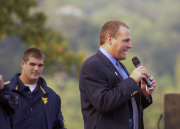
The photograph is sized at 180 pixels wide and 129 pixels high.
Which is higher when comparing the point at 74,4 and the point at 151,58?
the point at 74,4

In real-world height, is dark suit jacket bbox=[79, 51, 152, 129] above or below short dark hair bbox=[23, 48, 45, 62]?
below

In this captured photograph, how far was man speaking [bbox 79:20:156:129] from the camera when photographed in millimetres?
2635

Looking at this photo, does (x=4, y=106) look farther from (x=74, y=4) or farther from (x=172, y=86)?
(x=74, y=4)

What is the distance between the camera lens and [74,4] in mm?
74062

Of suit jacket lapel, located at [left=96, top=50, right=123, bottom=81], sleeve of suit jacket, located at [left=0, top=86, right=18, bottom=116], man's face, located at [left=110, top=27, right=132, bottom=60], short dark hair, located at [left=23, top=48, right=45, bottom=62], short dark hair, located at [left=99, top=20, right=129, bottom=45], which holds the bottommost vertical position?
sleeve of suit jacket, located at [left=0, top=86, right=18, bottom=116]

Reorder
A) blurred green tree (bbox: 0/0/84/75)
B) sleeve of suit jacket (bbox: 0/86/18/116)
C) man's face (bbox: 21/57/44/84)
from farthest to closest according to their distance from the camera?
1. blurred green tree (bbox: 0/0/84/75)
2. man's face (bbox: 21/57/44/84)
3. sleeve of suit jacket (bbox: 0/86/18/116)

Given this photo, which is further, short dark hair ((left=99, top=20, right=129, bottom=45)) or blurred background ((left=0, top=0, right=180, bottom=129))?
blurred background ((left=0, top=0, right=180, bottom=129))

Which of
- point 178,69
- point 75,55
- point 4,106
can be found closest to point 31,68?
point 4,106

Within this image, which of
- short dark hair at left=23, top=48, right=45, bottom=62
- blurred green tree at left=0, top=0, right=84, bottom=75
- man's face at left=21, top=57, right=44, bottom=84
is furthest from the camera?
blurred green tree at left=0, top=0, right=84, bottom=75

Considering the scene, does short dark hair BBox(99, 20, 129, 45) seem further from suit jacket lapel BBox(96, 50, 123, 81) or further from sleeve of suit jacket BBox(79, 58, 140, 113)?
sleeve of suit jacket BBox(79, 58, 140, 113)

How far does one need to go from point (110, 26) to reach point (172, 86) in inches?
1944

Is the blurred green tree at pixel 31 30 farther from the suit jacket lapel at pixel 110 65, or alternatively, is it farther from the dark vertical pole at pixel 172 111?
the suit jacket lapel at pixel 110 65

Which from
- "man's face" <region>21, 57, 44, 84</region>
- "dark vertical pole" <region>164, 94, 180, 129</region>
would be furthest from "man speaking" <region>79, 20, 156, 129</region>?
"man's face" <region>21, 57, 44, 84</region>

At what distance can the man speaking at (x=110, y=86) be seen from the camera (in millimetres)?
2635
